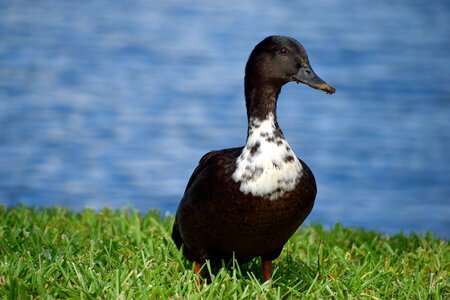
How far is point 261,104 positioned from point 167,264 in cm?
105

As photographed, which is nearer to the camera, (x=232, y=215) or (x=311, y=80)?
(x=232, y=215)

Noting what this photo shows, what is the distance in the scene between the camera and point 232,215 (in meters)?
4.77

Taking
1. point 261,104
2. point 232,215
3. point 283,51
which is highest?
point 283,51

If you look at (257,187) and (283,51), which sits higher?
(283,51)

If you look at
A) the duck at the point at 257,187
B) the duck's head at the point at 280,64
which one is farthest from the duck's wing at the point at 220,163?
the duck's head at the point at 280,64

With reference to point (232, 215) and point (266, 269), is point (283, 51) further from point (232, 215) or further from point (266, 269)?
point (266, 269)

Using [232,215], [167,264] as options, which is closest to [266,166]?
[232,215]

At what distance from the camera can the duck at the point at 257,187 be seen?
4730 millimetres

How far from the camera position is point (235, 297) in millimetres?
4613

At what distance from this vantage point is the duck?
4730mm

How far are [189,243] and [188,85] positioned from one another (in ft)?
34.7

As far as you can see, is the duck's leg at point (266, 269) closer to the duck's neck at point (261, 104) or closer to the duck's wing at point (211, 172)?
the duck's wing at point (211, 172)

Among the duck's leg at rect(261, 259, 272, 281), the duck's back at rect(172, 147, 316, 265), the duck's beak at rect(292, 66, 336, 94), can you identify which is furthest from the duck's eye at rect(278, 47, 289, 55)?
the duck's leg at rect(261, 259, 272, 281)

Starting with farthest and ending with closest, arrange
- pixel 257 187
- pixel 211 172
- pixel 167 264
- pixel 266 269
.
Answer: pixel 167 264 < pixel 266 269 < pixel 211 172 < pixel 257 187
